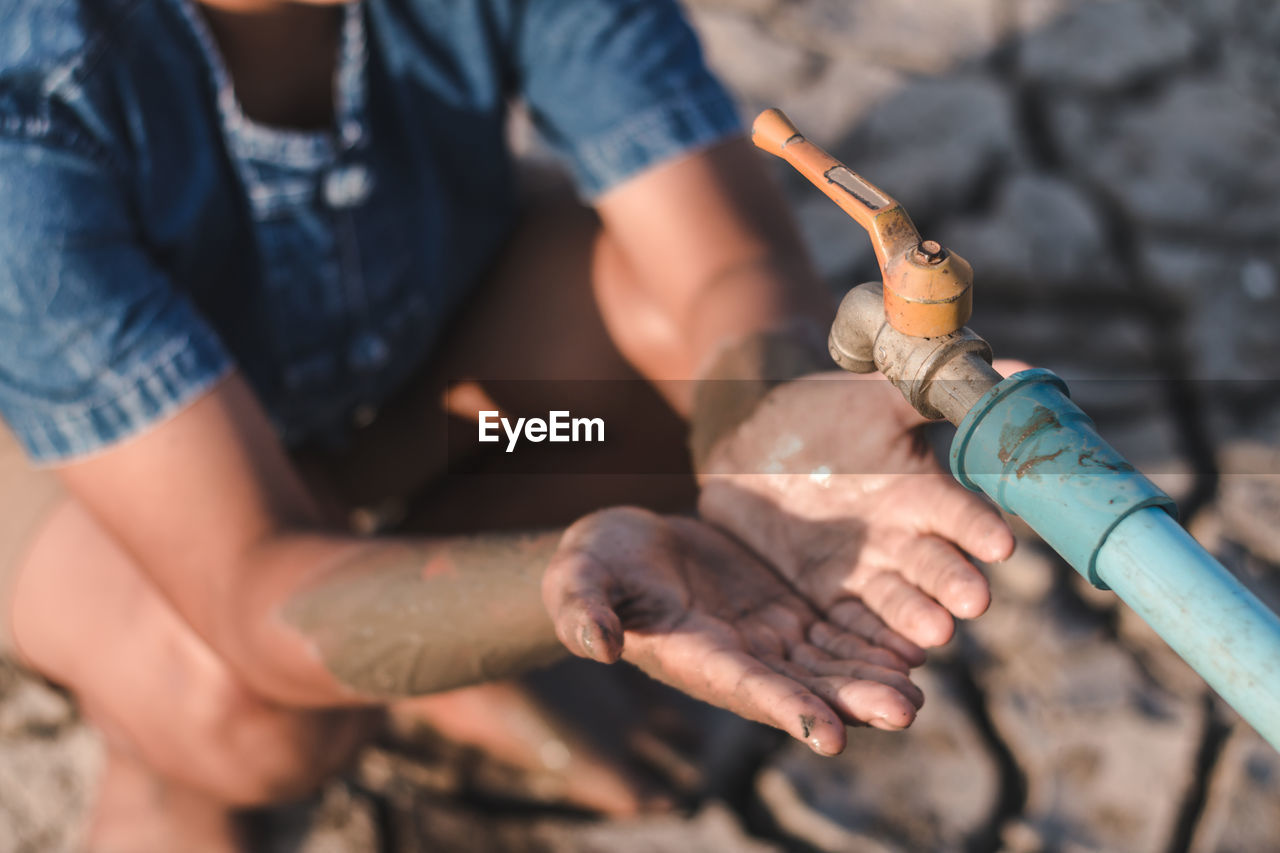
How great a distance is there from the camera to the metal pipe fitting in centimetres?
99

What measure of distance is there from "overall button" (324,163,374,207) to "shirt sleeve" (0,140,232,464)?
1.01 feet

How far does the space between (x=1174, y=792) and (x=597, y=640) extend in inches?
52.1

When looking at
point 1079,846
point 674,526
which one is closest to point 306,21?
point 674,526

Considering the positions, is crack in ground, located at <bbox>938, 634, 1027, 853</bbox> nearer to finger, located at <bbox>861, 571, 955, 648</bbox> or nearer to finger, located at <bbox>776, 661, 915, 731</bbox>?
finger, located at <bbox>861, 571, 955, 648</bbox>

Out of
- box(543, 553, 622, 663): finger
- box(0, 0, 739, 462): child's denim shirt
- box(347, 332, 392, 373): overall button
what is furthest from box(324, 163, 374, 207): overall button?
box(543, 553, 622, 663): finger

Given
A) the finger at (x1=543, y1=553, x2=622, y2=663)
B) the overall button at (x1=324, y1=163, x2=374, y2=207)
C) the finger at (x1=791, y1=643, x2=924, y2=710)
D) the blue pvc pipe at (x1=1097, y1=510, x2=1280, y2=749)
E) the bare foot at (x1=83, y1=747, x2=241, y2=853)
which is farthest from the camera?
the bare foot at (x1=83, y1=747, x2=241, y2=853)

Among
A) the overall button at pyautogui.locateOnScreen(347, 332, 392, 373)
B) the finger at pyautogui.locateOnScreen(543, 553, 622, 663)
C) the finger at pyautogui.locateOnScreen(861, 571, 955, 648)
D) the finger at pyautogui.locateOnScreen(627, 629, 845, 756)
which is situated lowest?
the finger at pyautogui.locateOnScreen(861, 571, 955, 648)

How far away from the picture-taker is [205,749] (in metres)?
1.72

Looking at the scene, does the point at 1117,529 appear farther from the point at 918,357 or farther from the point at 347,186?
the point at 347,186

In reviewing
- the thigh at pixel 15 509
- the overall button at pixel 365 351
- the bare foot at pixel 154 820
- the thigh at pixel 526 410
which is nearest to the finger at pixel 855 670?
the thigh at pixel 526 410

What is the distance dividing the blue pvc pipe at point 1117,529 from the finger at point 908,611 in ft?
0.69

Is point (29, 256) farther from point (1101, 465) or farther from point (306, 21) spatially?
point (1101, 465)

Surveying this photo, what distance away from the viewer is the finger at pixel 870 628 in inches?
45.1

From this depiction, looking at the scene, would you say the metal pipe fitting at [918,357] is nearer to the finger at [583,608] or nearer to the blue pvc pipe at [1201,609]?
the blue pvc pipe at [1201,609]
